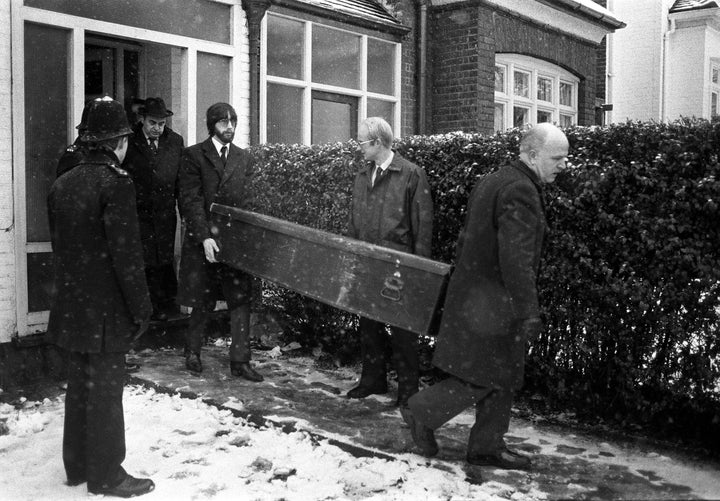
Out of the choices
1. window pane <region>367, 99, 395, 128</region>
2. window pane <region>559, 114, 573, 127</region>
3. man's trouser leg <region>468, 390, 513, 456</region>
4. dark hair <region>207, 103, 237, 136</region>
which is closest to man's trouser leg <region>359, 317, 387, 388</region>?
man's trouser leg <region>468, 390, 513, 456</region>

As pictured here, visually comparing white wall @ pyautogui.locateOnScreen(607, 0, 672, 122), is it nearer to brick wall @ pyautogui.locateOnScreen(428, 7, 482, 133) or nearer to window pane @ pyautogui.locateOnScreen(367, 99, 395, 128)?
brick wall @ pyautogui.locateOnScreen(428, 7, 482, 133)

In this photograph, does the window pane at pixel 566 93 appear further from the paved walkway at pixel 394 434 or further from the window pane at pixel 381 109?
the paved walkway at pixel 394 434

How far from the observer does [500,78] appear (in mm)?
12695

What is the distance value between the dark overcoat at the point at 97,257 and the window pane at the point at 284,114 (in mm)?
5236

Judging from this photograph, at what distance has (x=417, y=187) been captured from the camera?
5.44 metres

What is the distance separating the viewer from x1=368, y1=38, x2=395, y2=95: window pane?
10.7 meters

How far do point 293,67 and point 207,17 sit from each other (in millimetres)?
1767

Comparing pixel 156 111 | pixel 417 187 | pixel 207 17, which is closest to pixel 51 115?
pixel 156 111

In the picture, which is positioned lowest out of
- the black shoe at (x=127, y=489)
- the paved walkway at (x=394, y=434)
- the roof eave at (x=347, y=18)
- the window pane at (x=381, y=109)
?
the black shoe at (x=127, y=489)

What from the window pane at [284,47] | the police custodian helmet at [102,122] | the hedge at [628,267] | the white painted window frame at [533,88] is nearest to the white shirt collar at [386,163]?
the hedge at [628,267]

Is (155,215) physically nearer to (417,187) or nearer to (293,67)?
(417,187)

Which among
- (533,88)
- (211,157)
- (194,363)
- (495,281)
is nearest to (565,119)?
(533,88)

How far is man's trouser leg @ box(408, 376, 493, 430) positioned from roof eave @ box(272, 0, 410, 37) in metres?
5.92

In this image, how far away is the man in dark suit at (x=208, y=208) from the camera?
6.25m
